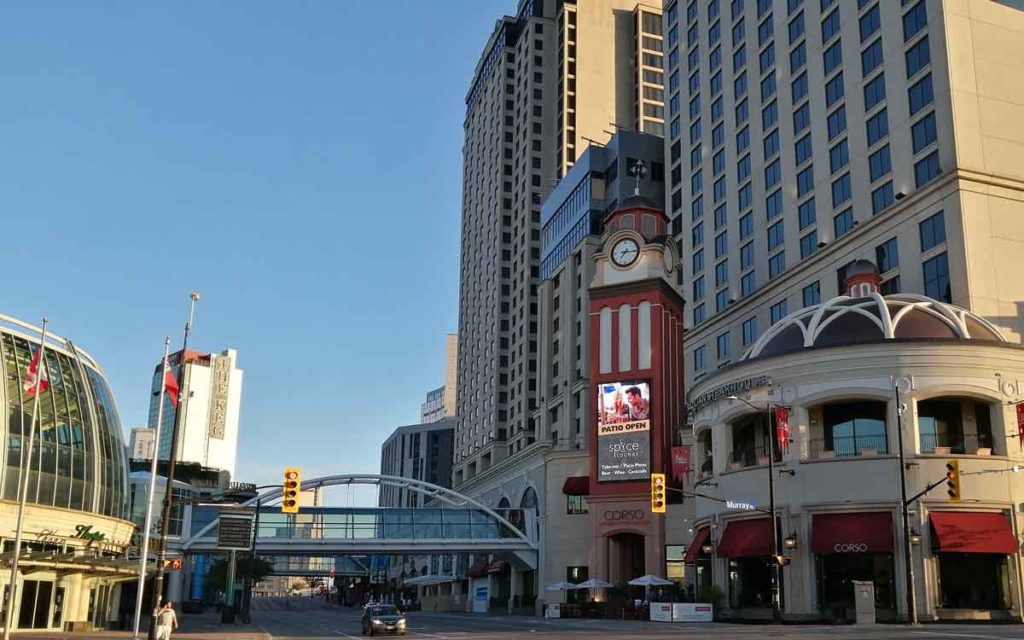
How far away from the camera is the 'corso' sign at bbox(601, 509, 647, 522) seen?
71.7 metres

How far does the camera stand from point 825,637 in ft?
105

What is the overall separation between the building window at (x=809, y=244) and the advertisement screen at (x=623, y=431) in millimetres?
14701

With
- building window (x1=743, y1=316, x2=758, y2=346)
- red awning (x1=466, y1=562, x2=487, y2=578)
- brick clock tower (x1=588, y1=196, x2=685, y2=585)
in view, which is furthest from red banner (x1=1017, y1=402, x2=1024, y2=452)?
red awning (x1=466, y1=562, x2=487, y2=578)

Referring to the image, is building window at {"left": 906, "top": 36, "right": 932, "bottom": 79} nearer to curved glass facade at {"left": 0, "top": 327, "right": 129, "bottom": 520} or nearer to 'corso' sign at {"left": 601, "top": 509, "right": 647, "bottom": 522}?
'corso' sign at {"left": 601, "top": 509, "right": 647, "bottom": 522}

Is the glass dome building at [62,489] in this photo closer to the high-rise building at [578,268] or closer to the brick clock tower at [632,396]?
the brick clock tower at [632,396]

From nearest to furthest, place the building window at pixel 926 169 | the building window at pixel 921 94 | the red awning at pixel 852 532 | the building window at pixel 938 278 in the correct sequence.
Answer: the red awning at pixel 852 532 → the building window at pixel 938 278 → the building window at pixel 926 169 → the building window at pixel 921 94

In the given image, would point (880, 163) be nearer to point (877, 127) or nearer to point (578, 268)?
point (877, 127)

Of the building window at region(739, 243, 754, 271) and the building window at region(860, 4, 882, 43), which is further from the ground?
the building window at region(860, 4, 882, 43)

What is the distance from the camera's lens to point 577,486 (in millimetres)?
78938

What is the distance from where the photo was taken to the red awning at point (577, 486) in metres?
78.2

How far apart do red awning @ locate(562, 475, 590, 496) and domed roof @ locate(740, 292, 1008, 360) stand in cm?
2589

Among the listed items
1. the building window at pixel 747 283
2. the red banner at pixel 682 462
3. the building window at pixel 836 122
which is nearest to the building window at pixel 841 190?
the building window at pixel 836 122

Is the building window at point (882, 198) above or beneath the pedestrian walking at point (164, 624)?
above

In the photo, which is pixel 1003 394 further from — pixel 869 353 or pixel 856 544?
pixel 856 544
